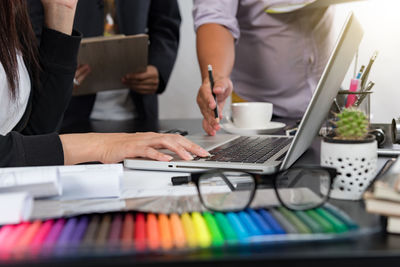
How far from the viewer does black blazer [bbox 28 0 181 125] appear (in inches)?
84.1

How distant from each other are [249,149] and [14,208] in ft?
1.87

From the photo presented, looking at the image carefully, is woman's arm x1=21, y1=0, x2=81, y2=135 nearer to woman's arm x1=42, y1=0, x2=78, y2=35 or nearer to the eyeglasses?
woman's arm x1=42, y1=0, x2=78, y2=35

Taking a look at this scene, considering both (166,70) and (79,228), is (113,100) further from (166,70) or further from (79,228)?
(79,228)

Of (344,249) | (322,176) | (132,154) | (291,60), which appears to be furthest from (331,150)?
(291,60)

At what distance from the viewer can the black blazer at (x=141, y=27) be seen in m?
2.14

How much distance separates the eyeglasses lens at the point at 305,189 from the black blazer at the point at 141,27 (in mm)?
1409

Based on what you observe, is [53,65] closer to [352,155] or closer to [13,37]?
[13,37]

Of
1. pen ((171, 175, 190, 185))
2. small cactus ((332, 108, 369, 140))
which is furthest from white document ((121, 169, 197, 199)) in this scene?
small cactus ((332, 108, 369, 140))

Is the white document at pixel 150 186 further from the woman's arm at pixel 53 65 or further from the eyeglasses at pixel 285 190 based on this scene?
the woman's arm at pixel 53 65

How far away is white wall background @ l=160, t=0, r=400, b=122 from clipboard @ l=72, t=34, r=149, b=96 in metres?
0.78

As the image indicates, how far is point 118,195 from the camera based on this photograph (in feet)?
2.26

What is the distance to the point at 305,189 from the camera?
25.3 inches

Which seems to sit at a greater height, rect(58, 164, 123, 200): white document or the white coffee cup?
rect(58, 164, 123, 200): white document

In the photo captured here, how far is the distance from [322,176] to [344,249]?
0.17 metres
